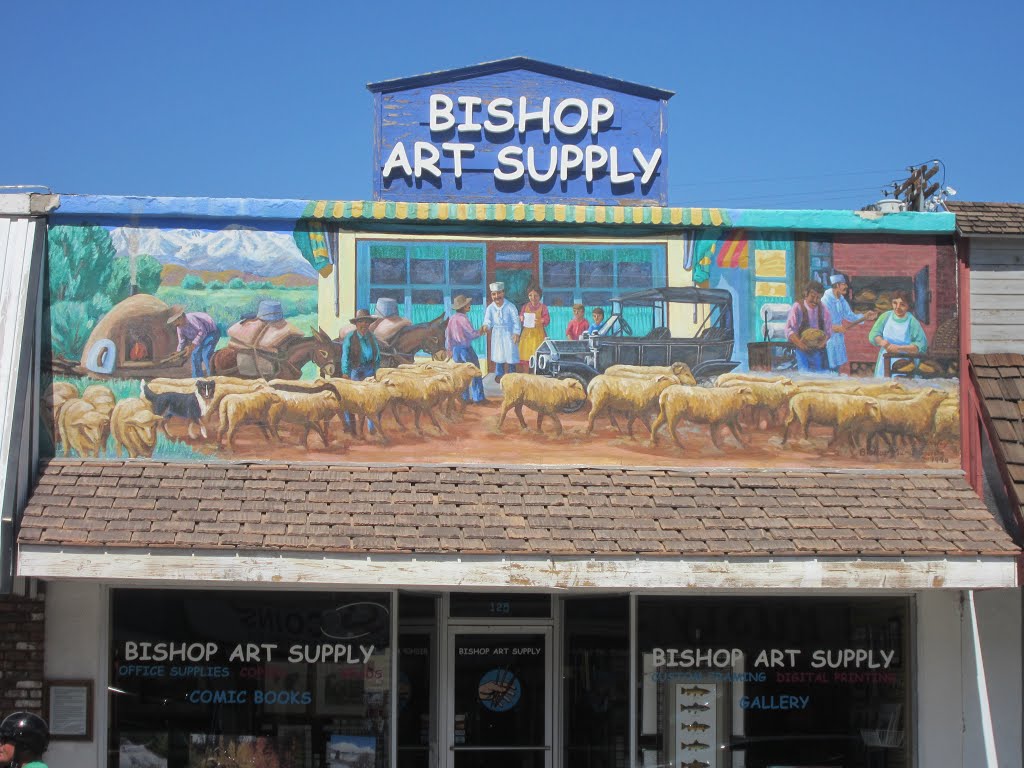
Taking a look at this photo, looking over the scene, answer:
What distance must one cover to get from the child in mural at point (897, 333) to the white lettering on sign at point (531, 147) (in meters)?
2.44

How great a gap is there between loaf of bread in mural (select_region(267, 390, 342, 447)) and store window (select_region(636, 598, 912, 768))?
307 centimetres

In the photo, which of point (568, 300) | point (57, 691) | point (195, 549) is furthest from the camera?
point (568, 300)

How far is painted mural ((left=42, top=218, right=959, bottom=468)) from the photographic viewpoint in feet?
35.2

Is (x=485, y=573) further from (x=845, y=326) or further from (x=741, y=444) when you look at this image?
(x=845, y=326)

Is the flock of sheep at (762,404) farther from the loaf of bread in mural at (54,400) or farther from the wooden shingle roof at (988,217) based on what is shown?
the loaf of bread in mural at (54,400)

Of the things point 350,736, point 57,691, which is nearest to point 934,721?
point 350,736

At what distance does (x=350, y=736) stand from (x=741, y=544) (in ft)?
12.0

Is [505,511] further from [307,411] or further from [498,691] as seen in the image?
[498,691]

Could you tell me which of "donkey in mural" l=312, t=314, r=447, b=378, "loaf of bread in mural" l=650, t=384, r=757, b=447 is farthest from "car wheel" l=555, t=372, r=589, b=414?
"donkey in mural" l=312, t=314, r=447, b=378

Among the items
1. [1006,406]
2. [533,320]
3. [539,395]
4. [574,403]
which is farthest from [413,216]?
[1006,406]

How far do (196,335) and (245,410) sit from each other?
78cm

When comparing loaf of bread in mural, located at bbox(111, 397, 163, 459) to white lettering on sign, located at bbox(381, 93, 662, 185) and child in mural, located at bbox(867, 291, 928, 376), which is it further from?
child in mural, located at bbox(867, 291, 928, 376)

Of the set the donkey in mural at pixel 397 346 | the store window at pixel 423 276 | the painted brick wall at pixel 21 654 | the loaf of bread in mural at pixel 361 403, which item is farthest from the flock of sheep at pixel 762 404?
the painted brick wall at pixel 21 654

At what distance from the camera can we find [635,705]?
10.8 m
